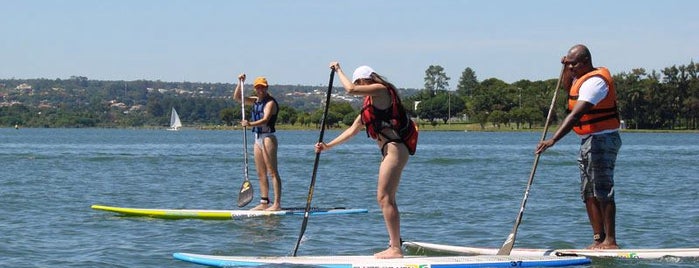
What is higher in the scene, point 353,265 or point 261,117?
point 261,117

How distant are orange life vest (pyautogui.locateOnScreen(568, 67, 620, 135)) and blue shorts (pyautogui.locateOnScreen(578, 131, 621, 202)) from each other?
0.30 feet

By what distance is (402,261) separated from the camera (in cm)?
1145

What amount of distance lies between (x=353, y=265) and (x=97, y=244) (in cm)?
417

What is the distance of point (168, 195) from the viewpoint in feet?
80.5

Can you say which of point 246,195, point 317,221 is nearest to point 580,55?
point 317,221

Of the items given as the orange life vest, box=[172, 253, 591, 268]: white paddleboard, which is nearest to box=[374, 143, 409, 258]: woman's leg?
box=[172, 253, 591, 268]: white paddleboard

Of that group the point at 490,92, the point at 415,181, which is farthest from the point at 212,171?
the point at 490,92

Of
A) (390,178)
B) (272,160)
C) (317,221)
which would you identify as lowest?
(317,221)

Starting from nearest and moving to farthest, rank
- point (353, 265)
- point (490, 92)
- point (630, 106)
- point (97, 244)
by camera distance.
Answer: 1. point (353, 265)
2. point (97, 244)
3. point (630, 106)
4. point (490, 92)

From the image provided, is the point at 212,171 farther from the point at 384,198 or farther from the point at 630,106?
the point at 630,106

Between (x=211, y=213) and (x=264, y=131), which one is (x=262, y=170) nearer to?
(x=264, y=131)

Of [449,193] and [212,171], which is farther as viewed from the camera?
[212,171]

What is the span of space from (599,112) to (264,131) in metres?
6.57

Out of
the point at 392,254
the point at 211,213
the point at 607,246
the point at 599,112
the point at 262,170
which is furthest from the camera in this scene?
the point at 262,170
